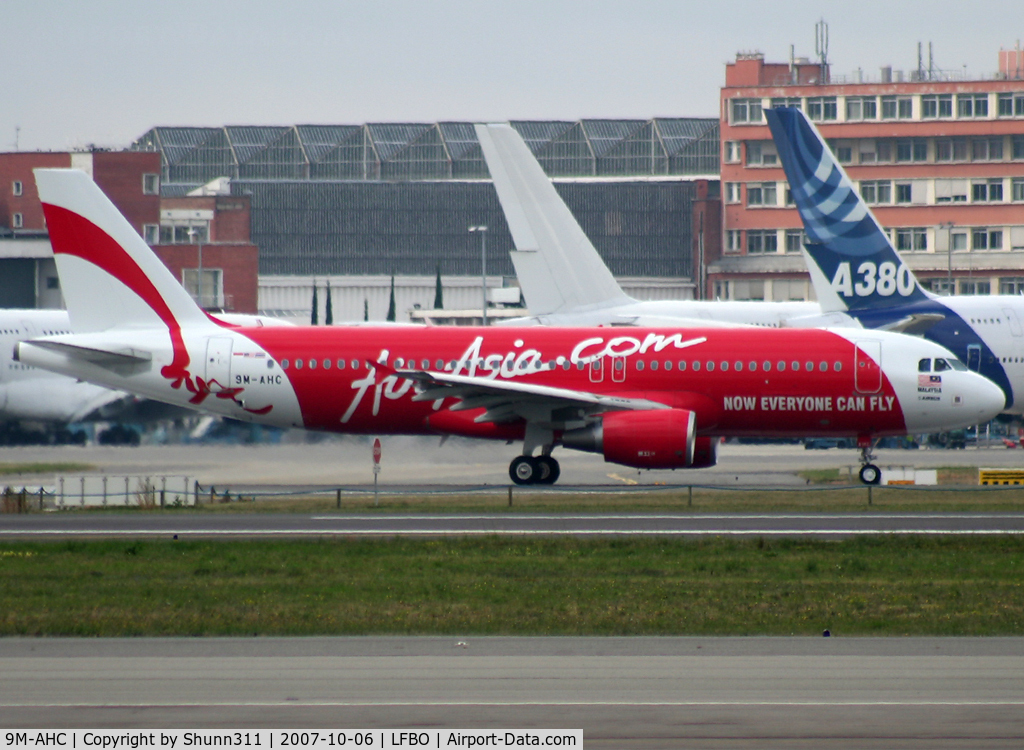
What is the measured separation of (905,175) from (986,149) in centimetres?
662

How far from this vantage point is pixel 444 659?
15234 millimetres

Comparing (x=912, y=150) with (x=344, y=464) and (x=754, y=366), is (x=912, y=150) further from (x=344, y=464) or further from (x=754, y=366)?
(x=344, y=464)

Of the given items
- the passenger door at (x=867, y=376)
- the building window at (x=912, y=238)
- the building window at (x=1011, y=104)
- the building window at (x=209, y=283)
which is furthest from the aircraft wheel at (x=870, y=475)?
the building window at (x=1011, y=104)

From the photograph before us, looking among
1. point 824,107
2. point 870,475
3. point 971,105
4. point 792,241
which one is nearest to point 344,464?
point 870,475

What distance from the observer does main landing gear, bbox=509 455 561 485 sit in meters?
37.8

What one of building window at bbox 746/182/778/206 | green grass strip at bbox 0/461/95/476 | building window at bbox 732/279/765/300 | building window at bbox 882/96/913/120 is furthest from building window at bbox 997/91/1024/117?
green grass strip at bbox 0/461/95/476

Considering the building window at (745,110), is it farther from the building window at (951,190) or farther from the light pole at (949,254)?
the light pole at (949,254)

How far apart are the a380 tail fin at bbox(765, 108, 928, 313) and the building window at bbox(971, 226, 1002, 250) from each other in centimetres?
7073

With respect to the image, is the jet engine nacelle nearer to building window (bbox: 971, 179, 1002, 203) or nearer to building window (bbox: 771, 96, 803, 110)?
building window (bbox: 971, 179, 1002, 203)

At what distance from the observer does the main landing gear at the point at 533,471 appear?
37.8 m

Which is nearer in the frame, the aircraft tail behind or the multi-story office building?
the aircraft tail behind

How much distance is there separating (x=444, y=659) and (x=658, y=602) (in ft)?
16.9

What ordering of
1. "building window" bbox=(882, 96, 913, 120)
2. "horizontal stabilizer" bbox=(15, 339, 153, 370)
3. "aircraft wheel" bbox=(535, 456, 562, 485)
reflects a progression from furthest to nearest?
1. "building window" bbox=(882, 96, 913, 120)
2. "aircraft wheel" bbox=(535, 456, 562, 485)
3. "horizontal stabilizer" bbox=(15, 339, 153, 370)

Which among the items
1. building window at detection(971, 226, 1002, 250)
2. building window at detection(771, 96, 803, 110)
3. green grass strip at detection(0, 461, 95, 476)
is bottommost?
green grass strip at detection(0, 461, 95, 476)
